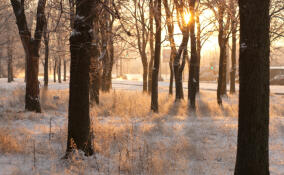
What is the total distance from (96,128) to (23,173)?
3.06 meters

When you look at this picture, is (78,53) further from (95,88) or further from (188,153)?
(95,88)

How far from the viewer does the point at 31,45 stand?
10367 mm

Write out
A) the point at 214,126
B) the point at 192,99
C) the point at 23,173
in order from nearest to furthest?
the point at 23,173 → the point at 214,126 → the point at 192,99

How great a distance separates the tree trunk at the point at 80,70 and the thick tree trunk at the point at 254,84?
9.11 ft

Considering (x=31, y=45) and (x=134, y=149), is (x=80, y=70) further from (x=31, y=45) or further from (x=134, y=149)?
(x=31, y=45)

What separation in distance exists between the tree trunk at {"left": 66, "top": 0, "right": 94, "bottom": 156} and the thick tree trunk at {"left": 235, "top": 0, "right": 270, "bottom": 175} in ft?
9.11

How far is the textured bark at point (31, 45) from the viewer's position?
33.2 ft

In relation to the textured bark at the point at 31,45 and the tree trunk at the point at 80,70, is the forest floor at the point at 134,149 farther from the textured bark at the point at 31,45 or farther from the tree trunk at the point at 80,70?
the textured bark at the point at 31,45

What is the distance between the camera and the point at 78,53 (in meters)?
4.91

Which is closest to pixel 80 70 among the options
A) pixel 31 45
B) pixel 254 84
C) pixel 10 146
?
pixel 10 146

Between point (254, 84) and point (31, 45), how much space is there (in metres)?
9.21

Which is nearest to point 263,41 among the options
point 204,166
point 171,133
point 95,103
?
point 204,166

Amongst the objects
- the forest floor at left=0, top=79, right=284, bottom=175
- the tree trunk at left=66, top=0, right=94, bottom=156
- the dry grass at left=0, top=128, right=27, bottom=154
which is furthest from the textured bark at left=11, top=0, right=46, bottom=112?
the tree trunk at left=66, top=0, right=94, bottom=156

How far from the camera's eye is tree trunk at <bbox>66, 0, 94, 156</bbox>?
4922 mm
